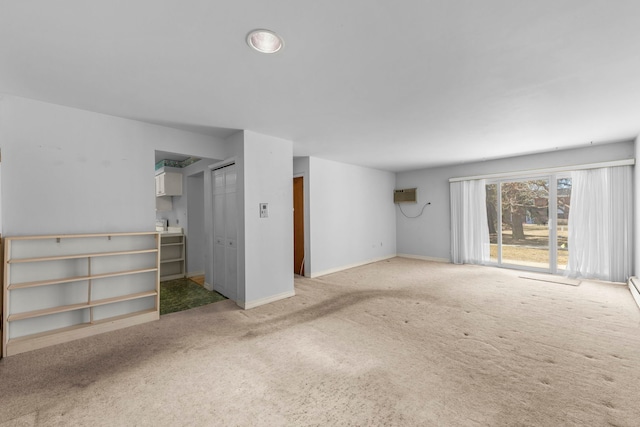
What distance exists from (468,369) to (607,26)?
8.40ft

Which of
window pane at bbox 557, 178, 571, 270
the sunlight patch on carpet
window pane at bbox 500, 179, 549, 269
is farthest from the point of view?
window pane at bbox 500, 179, 549, 269

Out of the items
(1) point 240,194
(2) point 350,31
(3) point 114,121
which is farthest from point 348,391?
(3) point 114,121

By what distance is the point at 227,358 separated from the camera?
7.82 ft

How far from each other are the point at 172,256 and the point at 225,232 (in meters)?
1.97

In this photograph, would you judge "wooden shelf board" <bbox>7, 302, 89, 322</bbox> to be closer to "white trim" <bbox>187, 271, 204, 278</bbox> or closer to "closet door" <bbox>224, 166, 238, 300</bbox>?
"closet door" <bbox>224, 166, 238, 300</bbox>

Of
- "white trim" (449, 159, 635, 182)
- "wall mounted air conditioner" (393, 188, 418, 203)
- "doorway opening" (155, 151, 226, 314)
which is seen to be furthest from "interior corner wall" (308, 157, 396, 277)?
"doorway opening" (155, 151, 226, 314)

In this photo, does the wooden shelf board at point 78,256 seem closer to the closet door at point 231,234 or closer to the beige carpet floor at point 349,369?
the beige carpet floor at point 349,369

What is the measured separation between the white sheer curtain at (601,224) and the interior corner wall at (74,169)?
6975mm

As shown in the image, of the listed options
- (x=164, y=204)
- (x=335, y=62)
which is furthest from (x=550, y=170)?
(x=164, y=204)

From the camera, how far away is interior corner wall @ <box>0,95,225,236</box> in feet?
8.53

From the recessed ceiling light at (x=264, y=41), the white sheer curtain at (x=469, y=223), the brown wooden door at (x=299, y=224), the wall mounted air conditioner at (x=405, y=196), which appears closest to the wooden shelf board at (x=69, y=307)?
the brown wooden door at (x=299, y=224)

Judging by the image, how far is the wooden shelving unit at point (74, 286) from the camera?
2547 mm

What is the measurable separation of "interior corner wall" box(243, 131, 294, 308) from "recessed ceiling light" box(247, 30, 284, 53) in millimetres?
1952

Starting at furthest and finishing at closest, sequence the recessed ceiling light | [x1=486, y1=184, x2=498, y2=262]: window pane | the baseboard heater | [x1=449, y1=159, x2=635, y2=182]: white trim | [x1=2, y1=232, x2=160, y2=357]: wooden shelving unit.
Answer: [x1=486, y1=184, x2=498, y2=262]: window pane → [x1=449, y1=159, x2=635, y2=182]: white trim → the baseboard heater → [x1=2, y1=232, x2=160, y2=357]: wooden shelving unit → the recessed ceiling light
